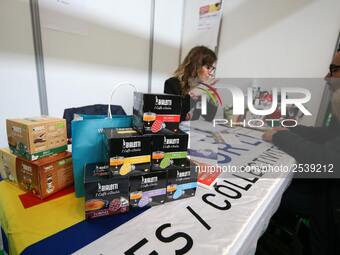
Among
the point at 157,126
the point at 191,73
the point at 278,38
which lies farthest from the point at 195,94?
the point at 157,126

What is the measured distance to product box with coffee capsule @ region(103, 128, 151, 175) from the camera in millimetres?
526

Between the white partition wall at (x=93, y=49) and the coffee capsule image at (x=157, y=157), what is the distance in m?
1.39

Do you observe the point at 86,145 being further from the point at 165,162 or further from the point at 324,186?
the point at 324,186

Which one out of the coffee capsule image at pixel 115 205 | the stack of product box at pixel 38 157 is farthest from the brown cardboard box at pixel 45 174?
the coffee capsule image at pixel 115 205

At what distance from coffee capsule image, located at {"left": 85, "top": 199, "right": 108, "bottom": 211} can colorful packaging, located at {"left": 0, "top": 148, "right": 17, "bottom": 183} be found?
1.03 feet

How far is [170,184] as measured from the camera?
0.60 metres

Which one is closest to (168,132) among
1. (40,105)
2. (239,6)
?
(40,105)

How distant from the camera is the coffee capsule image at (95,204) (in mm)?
509

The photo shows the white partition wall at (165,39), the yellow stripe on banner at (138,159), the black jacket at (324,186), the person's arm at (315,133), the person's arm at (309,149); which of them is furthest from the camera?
the white partition wall at (165,39)

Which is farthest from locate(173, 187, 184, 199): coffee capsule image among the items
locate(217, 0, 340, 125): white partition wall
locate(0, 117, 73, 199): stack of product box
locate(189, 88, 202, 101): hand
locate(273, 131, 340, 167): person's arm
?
locate(217, 0, 340, 125): white partition wall

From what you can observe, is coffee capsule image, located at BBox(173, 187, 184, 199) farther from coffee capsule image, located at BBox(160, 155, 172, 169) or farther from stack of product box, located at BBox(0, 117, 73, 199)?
stack of product box, located at BBox(0, 117, 73, 199)

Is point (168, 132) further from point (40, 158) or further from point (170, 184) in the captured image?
point (40, 158)

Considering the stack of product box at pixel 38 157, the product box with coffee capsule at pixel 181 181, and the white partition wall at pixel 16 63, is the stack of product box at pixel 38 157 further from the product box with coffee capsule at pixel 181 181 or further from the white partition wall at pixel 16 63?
the white partition wall at pixel 16 63

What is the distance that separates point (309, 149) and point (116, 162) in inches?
38.6
